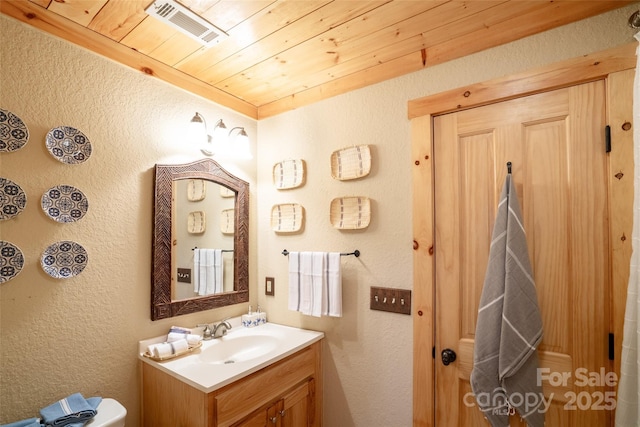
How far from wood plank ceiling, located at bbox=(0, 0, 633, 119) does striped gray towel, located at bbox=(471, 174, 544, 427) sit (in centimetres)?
70

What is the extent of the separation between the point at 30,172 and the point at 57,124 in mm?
237

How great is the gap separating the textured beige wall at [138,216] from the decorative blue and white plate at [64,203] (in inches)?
1.2

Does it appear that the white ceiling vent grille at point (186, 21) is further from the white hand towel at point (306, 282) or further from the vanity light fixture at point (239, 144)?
the white hand towel at point (306, 282)

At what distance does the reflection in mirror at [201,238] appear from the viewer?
1719 mm

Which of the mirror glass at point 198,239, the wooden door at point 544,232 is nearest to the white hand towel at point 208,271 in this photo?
the mirror glass at point 198,239

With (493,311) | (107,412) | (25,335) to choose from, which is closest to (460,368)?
(493,311)

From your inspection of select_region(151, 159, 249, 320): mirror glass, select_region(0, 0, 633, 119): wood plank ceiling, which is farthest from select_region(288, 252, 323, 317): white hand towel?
select_region(0, 0, 633, 119): wood plank ceiling

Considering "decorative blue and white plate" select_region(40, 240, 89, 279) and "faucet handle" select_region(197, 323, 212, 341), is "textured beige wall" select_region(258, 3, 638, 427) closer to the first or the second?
"faucet handle" select_region(197, 323, 212, 341)

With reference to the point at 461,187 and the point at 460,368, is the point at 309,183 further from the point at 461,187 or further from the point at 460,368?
the point at 460,368

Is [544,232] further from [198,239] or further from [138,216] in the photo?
[138,216]

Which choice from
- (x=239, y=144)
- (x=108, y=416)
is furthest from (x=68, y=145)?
(x=108, y=416)

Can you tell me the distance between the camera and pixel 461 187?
58.1 inches

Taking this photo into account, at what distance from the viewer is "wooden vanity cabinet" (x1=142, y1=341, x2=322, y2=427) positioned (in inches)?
50.1

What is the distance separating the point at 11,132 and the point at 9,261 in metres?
0.51
